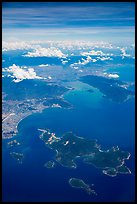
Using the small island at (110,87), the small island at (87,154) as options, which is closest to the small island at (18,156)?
the small island at (87,154)

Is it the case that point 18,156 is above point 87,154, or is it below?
below

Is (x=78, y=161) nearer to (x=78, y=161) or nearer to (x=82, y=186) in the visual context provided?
(x=78, y=161)

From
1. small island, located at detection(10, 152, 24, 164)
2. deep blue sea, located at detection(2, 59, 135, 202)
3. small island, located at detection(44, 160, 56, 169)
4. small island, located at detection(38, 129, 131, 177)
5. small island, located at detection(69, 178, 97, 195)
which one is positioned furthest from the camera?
small island, located at detection(10, 152, 24, 164)

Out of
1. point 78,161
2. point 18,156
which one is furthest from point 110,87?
point 18,156

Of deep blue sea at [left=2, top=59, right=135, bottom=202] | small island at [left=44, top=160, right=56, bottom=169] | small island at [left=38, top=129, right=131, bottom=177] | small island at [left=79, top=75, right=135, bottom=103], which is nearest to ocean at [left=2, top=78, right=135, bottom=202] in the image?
deep blue sea at [left=2, top=59, right=135, bottom=202]

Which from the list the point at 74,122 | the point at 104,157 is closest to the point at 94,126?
the point at 74,122

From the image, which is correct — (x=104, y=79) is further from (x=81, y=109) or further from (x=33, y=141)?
(x=33, y=141)

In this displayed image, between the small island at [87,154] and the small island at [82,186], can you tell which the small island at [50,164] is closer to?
the small island at [87,154]

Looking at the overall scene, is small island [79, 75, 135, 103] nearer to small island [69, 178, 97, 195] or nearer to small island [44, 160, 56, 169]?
small island [44, 160, 56, 169]

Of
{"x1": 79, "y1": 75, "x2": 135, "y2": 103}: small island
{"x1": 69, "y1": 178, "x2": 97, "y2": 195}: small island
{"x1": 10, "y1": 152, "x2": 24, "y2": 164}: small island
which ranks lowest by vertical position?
{"x1": 10, "y1": 152, "x2": 24, "y2": 164}: small island
